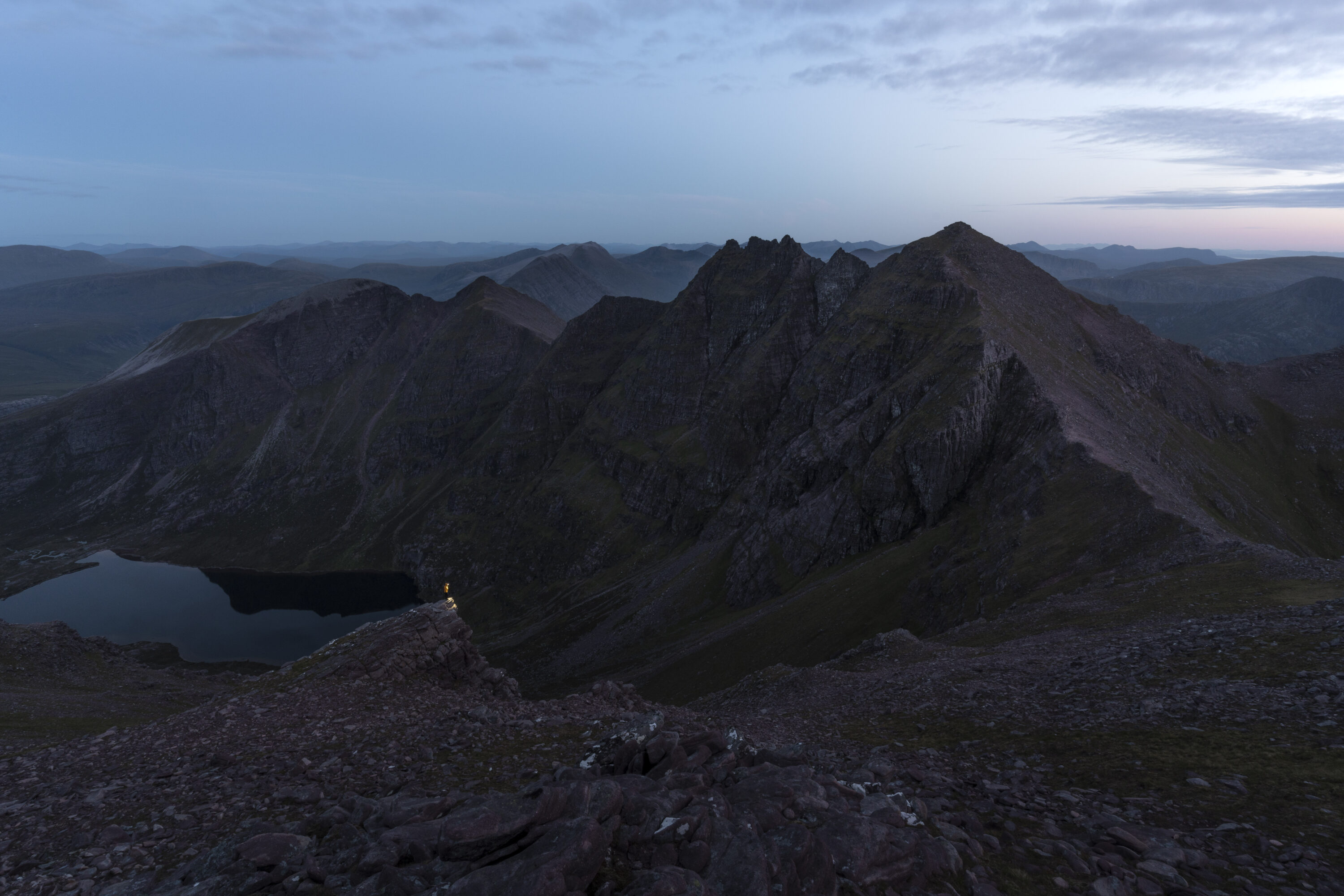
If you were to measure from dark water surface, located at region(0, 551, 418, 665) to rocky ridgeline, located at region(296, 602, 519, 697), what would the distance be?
Answer: 122020mm

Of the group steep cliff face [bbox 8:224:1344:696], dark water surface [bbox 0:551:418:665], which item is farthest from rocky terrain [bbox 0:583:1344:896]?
dark water surface [bbox 0:551:418:665]

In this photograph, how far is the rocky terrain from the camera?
47.6ft

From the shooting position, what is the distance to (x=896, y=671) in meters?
43.0

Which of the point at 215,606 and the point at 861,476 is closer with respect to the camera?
the point at 861,476

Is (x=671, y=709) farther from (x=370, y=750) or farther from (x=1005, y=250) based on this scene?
(x=1005, y=250)

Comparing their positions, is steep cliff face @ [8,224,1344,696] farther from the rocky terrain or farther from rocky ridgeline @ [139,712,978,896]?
rocky ridgeline @ [139,712,978,896]

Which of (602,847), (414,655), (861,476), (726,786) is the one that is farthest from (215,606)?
(602,847)

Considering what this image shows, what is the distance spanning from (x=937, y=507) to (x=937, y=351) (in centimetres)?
2982

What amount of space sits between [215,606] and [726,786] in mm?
202812

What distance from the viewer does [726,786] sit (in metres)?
18.9

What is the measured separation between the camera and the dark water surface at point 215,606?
151750mm

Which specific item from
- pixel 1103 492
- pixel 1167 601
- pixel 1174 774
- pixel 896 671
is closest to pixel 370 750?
pixel 1174 774

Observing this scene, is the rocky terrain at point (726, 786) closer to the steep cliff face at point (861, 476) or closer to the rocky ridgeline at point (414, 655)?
the rocky ridgeline at point (414, 655)

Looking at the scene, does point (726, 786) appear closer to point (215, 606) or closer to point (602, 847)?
A: point (602, 847)
